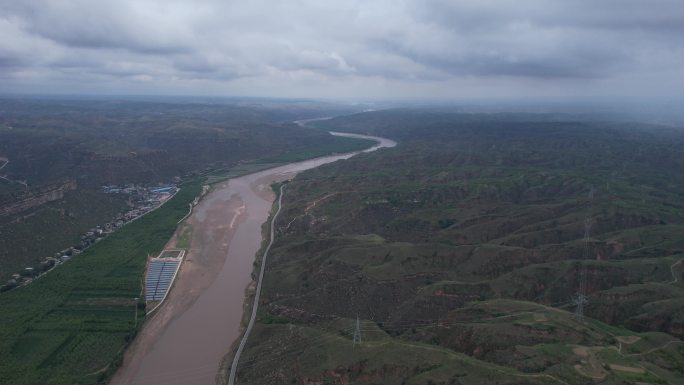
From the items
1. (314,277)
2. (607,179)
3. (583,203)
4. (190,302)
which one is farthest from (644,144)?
(190,302)

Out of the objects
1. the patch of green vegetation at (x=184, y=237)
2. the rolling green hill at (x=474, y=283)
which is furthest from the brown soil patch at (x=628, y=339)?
the patch of green vegetation at (x=184, y=237)

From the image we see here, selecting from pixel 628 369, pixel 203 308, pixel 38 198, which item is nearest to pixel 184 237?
pixel 203 308

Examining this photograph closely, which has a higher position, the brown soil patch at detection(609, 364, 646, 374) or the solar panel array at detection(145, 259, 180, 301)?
the brown soil patch at detection(609, 364, 646, 374)

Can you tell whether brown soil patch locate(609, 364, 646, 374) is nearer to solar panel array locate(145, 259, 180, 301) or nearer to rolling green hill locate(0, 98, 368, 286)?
solar panel array locate(145, 259, 180, 301)

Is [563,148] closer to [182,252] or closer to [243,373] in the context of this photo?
[182,252]

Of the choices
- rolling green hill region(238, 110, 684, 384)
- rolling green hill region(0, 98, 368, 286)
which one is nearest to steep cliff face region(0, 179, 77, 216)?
rolling green hill region(0, 98, 368, 286)

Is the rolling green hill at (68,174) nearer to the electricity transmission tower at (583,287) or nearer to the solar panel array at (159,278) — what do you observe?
the solar panel array at (159,278)
